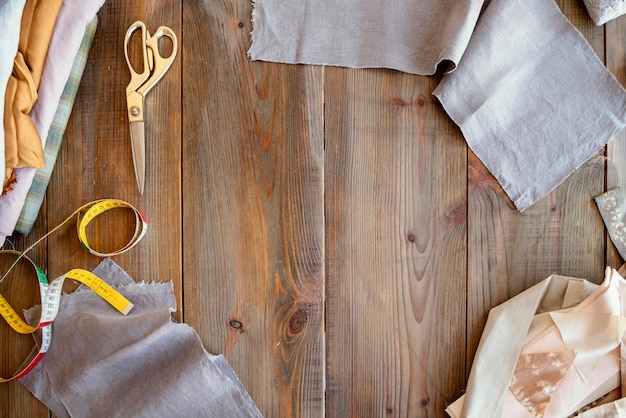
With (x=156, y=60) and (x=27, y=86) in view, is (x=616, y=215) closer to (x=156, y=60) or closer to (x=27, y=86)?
(x=156, y=60)

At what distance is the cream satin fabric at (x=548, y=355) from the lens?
97 centimetres

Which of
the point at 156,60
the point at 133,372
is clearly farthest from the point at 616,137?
the point at 133,372

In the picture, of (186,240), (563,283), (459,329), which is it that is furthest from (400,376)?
(186,240)

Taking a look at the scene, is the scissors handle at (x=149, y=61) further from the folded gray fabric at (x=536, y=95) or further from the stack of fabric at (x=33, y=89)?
the folded gray fabric at (x=536, y=95)

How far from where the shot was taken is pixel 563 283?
1020 millimetres

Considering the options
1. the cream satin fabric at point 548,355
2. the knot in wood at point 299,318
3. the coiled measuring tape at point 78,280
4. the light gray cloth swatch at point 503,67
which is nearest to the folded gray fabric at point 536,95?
the light gray cloth swatch at point 503,67

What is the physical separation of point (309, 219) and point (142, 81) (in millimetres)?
377

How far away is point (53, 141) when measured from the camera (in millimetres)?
1020

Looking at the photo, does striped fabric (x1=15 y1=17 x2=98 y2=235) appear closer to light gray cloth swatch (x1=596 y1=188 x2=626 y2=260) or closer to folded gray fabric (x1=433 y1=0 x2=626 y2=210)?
folded gray fabric (x1=433 y1=0 x2=626 y2=210)

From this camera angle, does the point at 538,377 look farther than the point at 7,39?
Yes

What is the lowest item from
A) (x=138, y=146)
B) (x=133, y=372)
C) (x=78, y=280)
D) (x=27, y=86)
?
(x=133, y=372)

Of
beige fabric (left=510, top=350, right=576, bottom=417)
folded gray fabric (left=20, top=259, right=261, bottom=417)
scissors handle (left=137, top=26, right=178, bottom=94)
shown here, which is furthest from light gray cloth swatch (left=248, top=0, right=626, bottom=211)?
folded gray fabric (left=20, top=259, right=261, bottom=417)

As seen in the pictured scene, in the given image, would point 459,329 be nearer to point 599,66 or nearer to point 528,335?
point 528,335

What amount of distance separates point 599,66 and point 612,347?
0.47 metres
